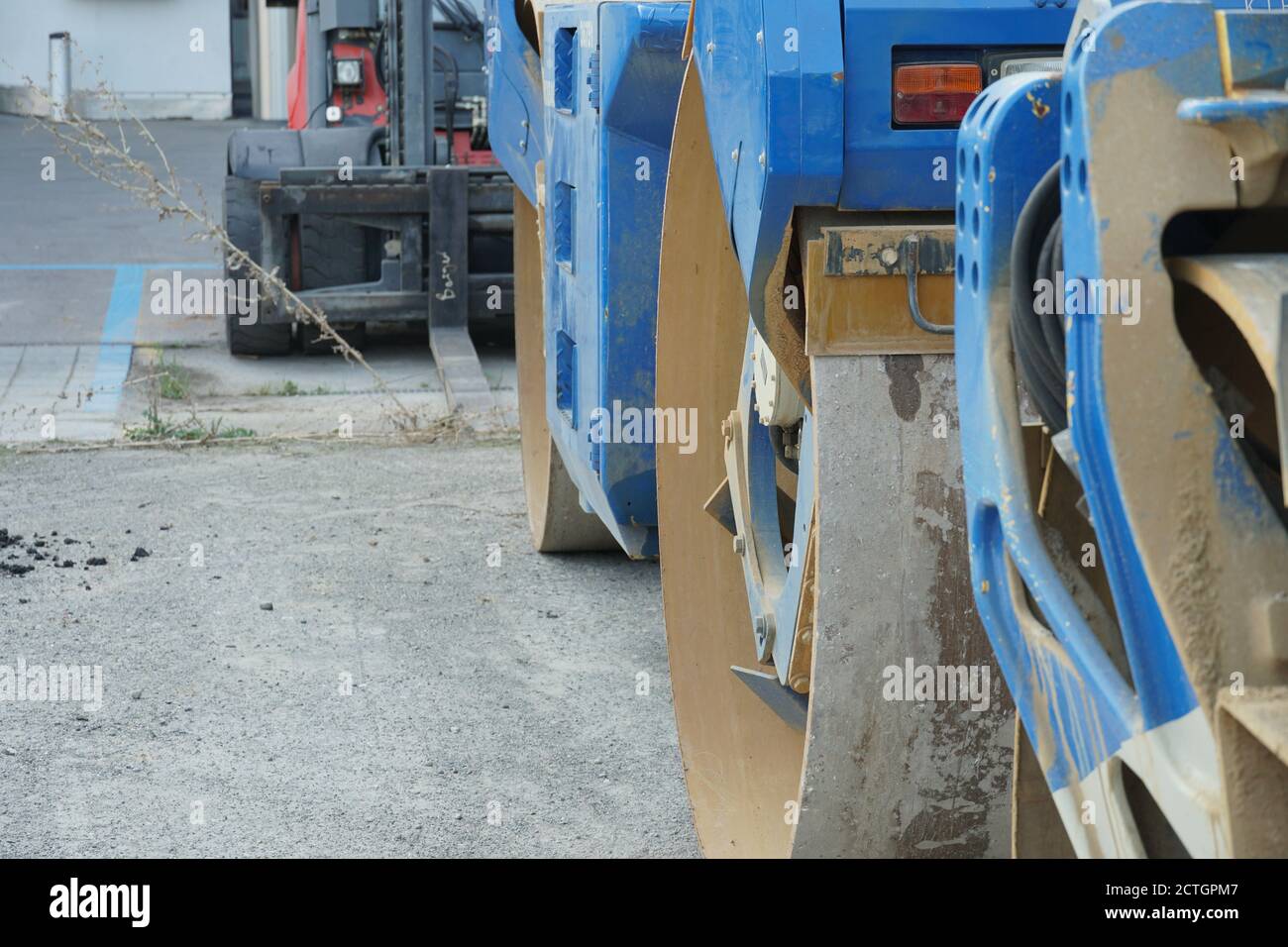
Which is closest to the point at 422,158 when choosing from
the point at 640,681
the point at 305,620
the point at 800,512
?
the point at 305,620

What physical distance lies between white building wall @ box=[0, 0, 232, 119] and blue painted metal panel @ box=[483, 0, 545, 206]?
19366 millimetres

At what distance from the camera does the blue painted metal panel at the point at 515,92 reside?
4.11 metres

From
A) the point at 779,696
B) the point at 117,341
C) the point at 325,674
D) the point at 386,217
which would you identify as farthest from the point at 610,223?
the point at 117,341

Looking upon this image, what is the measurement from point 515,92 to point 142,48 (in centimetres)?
2034

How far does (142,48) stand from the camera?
22.9m

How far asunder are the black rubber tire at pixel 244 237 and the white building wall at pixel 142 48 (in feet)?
51.5

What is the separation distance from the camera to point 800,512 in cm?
245

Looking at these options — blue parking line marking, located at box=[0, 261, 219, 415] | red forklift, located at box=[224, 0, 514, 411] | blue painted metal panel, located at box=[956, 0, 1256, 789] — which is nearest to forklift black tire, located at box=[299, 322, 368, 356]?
red forklift, located at box=[224, 0, 514, 411]

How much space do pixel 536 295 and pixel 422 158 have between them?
2934mm

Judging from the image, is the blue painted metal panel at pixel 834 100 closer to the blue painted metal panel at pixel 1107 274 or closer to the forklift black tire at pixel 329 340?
the blue painted metal panel at pixel 1107 274

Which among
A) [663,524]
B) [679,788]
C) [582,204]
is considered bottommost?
[679,788]

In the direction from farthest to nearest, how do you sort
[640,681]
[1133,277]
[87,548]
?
1. [87,548]
2. [640,681]
3. [1133,277]
